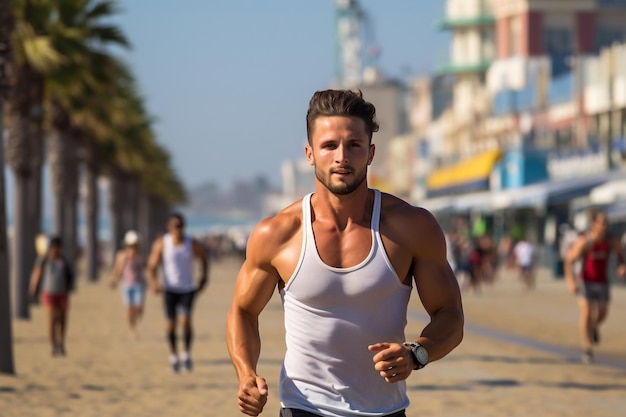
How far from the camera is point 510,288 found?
41.4 metres

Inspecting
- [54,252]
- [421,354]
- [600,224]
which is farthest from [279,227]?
[54,252]

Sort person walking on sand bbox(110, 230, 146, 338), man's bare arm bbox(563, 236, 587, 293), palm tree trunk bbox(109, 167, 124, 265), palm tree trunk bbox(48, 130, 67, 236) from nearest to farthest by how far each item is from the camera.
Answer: man's bare arm bbox(563, 236, 587, 293) < person walking on sand bbox(110, 230, 146, 338) < palm tree trunk bbox(48, 130, 67, 236) < palm tree trunk bbox(109, 167, 124, 265)

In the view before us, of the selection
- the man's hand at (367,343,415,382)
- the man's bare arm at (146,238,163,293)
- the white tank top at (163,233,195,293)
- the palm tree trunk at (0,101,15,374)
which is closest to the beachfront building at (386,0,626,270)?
the man's bare arm at (146,238,163,293)

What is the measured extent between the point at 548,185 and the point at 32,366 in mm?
37893

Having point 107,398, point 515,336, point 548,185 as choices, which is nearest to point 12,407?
point 107,398

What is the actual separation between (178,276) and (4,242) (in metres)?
2.03

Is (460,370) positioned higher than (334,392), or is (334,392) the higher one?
(334,392)

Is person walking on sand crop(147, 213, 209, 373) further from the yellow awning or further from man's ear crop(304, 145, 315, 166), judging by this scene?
the yellow awning

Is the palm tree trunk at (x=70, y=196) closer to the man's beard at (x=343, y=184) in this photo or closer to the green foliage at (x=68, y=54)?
the green foliage at (x=68, y=54)

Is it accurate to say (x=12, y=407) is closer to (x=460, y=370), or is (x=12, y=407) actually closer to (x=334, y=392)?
(x=460, y=370)

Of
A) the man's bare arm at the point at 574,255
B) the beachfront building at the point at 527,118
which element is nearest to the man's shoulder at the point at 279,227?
the man's bare arm at the point at 574,255

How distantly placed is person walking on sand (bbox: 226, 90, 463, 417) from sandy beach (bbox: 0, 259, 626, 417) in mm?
6944

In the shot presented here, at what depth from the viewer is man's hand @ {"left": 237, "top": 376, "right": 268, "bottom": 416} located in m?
4.72

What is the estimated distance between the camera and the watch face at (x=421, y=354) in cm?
468
